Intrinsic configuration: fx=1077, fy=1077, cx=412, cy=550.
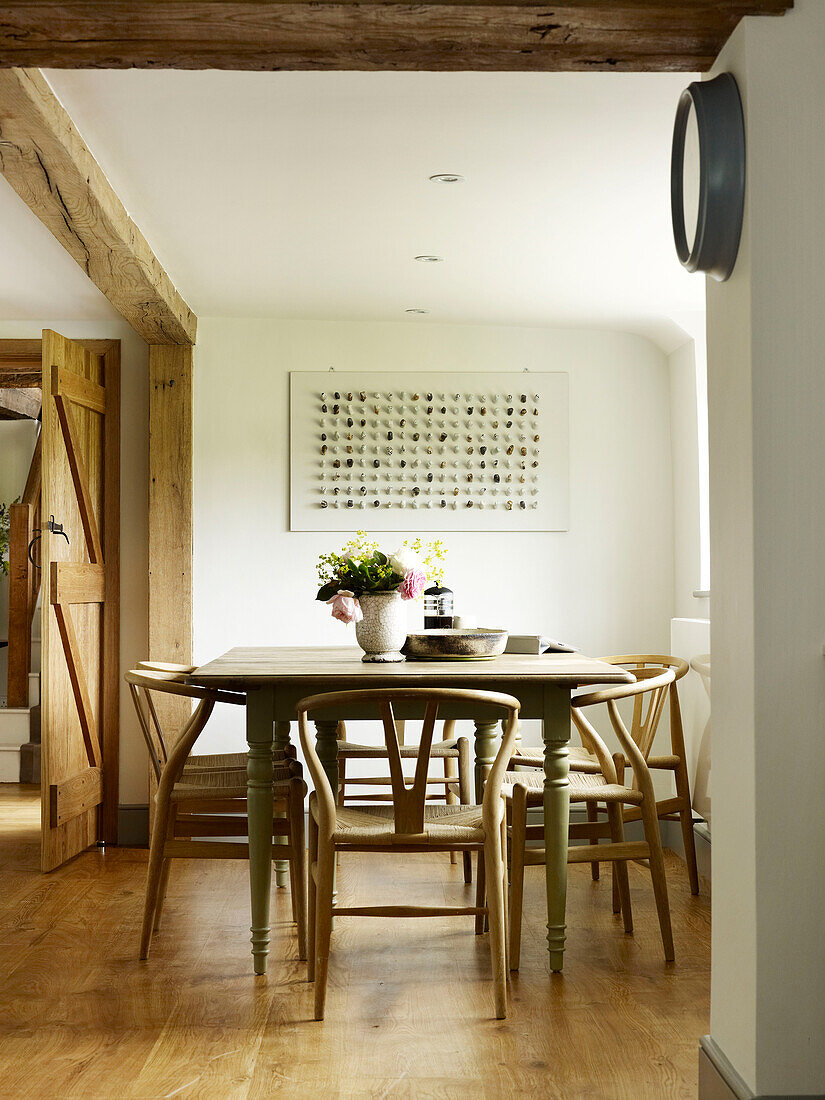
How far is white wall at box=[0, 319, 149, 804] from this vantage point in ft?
16.4

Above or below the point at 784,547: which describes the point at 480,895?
below

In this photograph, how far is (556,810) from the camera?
3.09 meters

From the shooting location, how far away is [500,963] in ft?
9.04

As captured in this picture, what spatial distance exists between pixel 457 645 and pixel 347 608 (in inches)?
14.9

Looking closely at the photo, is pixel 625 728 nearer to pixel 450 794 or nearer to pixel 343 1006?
pixel 450 794

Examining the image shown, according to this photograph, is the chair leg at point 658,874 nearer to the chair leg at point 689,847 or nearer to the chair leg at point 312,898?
the chair leg at point 689,847

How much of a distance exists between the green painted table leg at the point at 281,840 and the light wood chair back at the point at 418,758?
3.09 feet

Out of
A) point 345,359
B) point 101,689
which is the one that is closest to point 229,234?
point 345,359

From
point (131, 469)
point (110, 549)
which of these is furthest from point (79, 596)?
point (131, 469)

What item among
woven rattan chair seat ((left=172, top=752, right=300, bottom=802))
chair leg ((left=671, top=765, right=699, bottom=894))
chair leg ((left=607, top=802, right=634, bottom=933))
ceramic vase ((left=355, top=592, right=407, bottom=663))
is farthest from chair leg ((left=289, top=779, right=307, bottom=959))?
chair leg ((left=671, top=765, right=699, bottom=894))

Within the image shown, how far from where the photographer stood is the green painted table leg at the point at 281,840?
3.79 metres

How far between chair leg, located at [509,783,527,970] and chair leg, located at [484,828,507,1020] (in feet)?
0.95

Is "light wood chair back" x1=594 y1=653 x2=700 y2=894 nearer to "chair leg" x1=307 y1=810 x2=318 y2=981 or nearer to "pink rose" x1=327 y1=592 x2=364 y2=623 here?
"pink rose" x1=327 y1=592 x2=364 y2=623

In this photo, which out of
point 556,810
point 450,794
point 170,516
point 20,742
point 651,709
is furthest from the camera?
point 20,742
